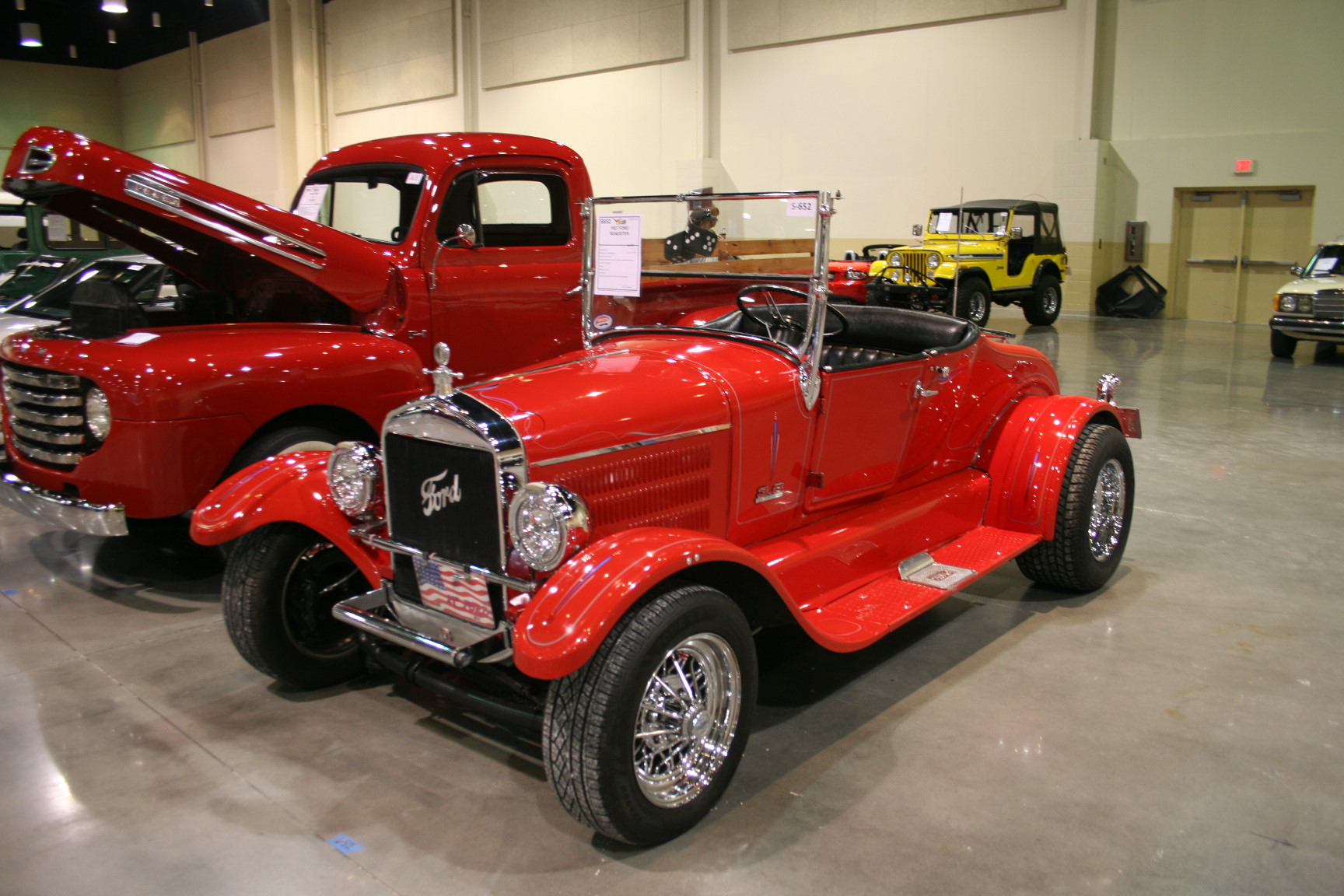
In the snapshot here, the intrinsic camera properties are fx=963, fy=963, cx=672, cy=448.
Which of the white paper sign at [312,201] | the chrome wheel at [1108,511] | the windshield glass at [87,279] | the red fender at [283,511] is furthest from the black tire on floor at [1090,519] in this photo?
the windshield glass at [87,279]

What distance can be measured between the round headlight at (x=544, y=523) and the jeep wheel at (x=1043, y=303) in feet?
43.1

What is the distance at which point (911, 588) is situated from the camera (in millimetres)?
3359

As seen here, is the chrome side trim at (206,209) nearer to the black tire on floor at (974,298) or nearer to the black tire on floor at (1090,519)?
the black tire on floor at (1090,519)

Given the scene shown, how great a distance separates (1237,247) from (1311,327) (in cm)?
480

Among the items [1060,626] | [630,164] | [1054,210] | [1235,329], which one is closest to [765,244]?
[1060,626]

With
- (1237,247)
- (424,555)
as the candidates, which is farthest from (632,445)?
(1237,247)

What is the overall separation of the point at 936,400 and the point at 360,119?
20497 millimetres

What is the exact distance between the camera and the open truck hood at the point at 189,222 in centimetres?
388

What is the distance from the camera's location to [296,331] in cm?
438

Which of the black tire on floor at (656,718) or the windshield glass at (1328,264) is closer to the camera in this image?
the black tire on floor at (656,718)

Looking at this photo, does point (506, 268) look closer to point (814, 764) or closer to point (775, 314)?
point (775, 314)

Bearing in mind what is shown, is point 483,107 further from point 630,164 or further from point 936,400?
point 936,400

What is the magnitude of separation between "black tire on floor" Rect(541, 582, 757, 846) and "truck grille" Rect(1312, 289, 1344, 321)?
10.7 metres

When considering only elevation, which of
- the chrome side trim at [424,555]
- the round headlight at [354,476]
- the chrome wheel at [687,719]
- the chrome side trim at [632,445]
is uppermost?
the chrome side trim at [632,445]
